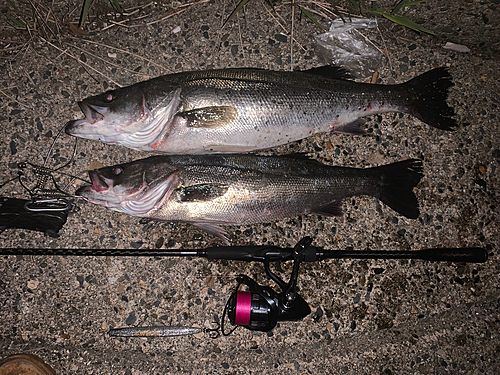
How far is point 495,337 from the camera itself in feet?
10.1

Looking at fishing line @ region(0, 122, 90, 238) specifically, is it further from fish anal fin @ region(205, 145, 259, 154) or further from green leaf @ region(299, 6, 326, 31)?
green leaf @ region(299, 6, 326, 31)

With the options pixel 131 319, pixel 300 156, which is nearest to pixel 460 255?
pixel 300 156

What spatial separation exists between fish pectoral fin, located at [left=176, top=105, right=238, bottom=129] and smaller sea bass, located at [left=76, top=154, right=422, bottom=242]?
0.94ft

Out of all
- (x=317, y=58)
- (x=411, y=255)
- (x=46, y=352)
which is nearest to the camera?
(x=411, y=255)

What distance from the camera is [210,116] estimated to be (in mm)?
2742

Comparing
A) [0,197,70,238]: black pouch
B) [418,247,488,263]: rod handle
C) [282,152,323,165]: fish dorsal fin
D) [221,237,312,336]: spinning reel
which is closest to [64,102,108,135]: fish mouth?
[0,197,70,238]: black pouch

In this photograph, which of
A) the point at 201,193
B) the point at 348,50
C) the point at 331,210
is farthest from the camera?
the point at 348,50

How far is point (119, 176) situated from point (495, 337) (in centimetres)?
390

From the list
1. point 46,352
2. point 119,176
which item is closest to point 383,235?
point 119,176

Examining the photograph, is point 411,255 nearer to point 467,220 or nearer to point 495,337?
point 467,220

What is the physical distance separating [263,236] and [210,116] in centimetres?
121

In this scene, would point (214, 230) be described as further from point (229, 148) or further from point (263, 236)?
point (229, 148)

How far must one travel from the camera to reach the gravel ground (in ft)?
9.33

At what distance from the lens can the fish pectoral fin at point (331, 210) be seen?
289 cm
